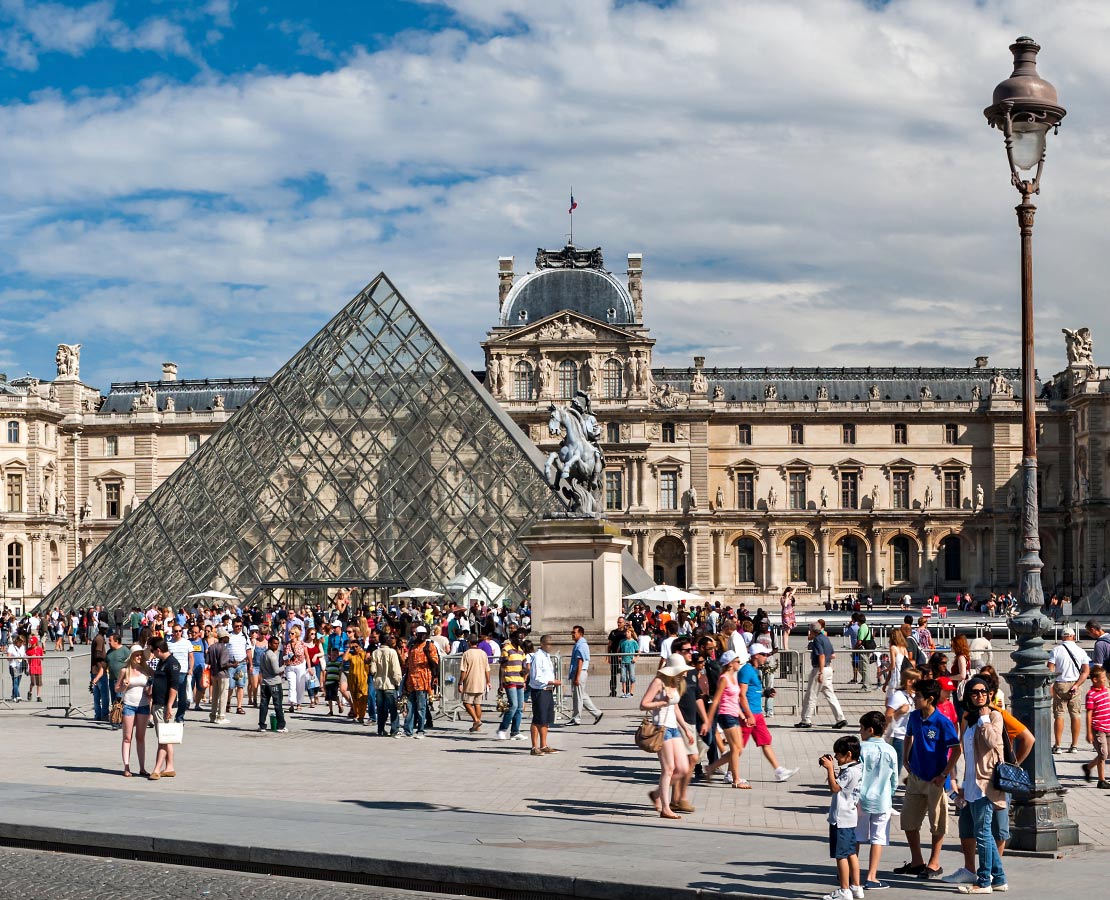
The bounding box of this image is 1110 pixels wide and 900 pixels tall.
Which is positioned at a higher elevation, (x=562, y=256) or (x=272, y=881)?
(x=562, y=256)

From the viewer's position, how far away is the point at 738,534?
6988cm

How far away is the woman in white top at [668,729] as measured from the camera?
11.3 metres

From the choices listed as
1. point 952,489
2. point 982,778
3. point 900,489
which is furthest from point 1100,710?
point 952,489

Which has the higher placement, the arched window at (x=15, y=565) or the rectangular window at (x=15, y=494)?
the rectangular window at (x=15, y=494)

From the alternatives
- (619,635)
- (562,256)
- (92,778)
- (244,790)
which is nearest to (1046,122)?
(244,790)

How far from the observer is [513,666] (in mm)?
16516

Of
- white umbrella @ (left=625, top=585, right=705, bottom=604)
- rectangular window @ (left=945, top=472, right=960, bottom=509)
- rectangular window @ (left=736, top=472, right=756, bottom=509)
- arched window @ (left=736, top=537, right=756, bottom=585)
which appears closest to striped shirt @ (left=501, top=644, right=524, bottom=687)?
white umbrella @ (left=625, top=585, right=705, bottom=604)

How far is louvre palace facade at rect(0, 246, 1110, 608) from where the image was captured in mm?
66938

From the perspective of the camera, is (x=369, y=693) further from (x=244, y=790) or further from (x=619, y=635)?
(x=244, y=790)

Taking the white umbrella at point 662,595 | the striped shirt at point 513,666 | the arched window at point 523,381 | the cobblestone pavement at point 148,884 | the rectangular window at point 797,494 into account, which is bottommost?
the cobblestone pavement at point 148,884

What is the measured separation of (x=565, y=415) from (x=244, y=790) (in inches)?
369

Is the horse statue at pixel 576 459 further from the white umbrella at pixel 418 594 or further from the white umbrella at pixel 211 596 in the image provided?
the white umbrella at pixel 211 596

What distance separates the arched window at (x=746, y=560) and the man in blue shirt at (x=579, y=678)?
52.5 metres

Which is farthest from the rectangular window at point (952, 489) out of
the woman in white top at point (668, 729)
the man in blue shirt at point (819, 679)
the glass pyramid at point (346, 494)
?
the woman in white top at point (668, 729)
